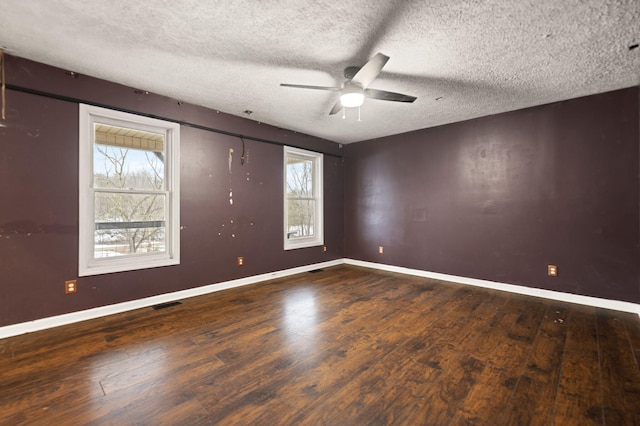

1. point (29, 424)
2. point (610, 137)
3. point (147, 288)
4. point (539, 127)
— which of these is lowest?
point (29, 424)

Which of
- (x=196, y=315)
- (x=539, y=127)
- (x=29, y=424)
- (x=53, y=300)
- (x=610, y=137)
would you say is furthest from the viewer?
(x=539, y=127)

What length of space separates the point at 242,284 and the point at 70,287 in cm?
192

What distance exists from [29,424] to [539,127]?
5.39 meters

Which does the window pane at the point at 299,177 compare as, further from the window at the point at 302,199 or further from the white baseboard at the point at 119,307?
the white baseboard at the point at 119,307

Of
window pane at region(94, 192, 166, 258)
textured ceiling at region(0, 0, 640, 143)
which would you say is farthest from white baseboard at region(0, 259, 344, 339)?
textured ceiling at region(0, 0, 640, 143)

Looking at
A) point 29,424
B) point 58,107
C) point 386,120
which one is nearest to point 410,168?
point 386,120

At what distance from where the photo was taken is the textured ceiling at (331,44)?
194cm

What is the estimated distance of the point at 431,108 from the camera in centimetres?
381

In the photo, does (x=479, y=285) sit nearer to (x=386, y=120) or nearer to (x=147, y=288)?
(x=386, y=120)

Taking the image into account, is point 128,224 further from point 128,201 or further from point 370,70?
point 370,70

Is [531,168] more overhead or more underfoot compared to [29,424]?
more overhead

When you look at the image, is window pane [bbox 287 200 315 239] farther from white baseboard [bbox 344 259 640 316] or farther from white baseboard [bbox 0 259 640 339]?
white baseboard [bbox 344 259 640 316]

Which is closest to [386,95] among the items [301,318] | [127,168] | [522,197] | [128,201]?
[301,318]

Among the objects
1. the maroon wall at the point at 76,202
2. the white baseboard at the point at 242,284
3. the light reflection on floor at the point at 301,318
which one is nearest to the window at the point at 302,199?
the maroon wall at the point at 76,202
